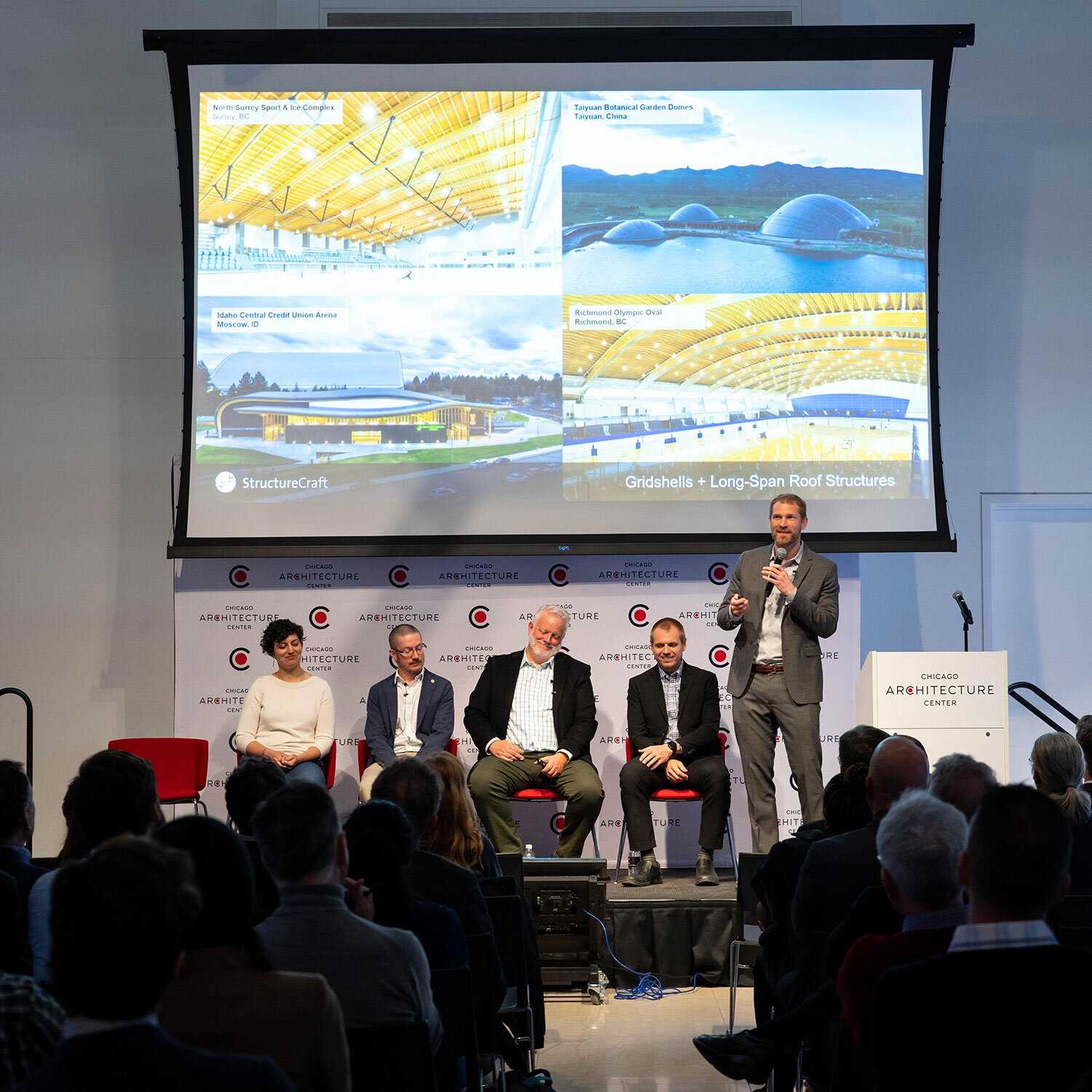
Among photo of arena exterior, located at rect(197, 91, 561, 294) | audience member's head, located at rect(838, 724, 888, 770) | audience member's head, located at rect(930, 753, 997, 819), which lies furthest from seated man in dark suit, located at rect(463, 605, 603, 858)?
audience member's head, located at rect(930, 753, 997, 819)

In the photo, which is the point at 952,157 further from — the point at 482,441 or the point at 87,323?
the point at 87,323

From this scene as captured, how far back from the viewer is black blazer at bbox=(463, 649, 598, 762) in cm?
605

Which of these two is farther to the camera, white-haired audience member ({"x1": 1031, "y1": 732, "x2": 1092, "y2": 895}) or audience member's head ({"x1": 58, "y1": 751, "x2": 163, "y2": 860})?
white-haired audience member ({"x1": 1031, "y1": 732, "x2": 1092, "y2": 895})

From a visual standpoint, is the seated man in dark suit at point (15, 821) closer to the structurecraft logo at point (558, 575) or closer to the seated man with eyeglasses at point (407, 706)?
the seated man with eyeglasses at point (407, 706)

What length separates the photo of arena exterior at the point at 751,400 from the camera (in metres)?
6.43

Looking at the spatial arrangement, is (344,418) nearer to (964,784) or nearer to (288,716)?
(288,716)

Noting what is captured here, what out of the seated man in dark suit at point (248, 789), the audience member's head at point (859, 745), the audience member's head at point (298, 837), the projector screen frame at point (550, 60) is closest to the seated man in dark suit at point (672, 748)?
the projector screen frame at point (550, 60)

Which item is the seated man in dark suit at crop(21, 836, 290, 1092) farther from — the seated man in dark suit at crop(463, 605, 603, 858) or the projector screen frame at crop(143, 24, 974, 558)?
the projector screen frame at crop(143, 24, 974, 558)

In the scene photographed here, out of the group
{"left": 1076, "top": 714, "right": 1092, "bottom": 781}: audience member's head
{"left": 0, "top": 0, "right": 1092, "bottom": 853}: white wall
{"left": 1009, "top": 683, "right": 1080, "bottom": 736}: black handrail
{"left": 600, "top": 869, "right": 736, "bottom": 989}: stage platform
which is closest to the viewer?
{"left": 1076, "top": 714, "right": 1092, "bottom": 781}: audience member's head

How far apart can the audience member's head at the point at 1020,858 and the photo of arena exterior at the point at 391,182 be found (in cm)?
510

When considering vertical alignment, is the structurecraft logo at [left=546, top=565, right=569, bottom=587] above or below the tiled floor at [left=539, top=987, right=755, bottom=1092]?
above

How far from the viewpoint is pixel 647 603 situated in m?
6.68

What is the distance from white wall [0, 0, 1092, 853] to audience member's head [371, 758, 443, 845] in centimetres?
454

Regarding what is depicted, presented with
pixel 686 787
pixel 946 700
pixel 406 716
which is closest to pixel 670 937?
pixel 686 787
